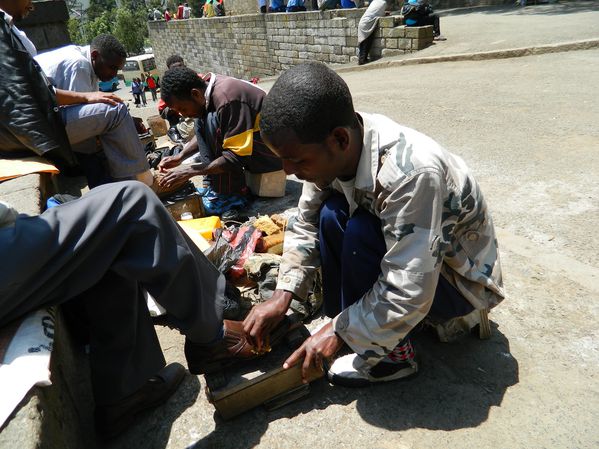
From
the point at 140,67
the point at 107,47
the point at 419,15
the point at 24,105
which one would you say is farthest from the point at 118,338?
the point at 140,67

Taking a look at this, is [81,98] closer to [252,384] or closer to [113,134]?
[113,134]

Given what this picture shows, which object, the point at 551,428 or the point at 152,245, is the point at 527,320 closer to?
the point at 551,428

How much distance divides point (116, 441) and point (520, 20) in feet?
40.7

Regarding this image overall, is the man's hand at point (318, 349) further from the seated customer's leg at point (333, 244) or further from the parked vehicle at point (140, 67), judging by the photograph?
the parked vehicle at point (140, 67)

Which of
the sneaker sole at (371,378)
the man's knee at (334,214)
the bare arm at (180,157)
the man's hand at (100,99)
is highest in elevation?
the man's hand at (100,99)

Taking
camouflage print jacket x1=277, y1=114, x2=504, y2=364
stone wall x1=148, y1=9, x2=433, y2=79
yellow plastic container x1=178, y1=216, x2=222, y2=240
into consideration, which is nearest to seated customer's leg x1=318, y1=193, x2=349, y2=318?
camouflage print jacket x1=277, y1=114, x2=504, y2=364

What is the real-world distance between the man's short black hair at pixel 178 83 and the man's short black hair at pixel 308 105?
1.96 m

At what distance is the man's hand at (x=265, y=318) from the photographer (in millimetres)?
1744

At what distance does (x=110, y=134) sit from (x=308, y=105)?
2394 millimetres

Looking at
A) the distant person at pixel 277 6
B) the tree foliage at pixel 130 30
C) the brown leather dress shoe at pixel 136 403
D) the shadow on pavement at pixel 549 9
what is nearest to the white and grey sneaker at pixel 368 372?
the brown leather dress shoe at pixel 136 403

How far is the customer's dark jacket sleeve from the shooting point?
106 inches

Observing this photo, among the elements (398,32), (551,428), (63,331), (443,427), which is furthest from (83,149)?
(398,32)

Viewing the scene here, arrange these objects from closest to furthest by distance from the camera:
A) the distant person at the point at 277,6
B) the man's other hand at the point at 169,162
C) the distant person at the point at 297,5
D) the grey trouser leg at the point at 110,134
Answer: the grey trouser leg at the point at 110,134
the man's other hand at the point at 169,162
the distant person at the point at 297,5
the distant person at the point at 277,6

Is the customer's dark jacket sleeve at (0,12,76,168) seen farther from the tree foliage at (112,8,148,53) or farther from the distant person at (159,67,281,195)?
the tree foliage at (112,8,148,53)
